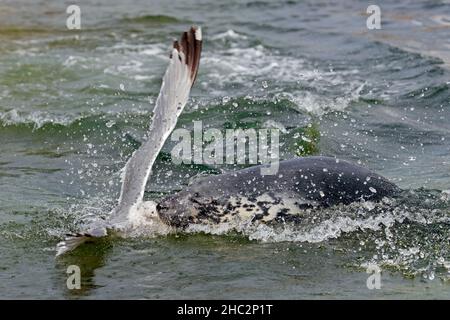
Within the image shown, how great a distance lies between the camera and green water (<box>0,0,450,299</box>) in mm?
5746

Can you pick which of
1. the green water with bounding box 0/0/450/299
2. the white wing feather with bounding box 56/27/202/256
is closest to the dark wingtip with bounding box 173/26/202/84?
the white wing feather with bounding box 56/27/202/256

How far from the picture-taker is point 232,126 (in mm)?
9242

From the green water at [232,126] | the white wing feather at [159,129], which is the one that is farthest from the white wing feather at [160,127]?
the green water at [232,126]

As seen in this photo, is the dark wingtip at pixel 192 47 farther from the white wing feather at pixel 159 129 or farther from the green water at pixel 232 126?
the green water at pixel 232 126

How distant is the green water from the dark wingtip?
1161mm

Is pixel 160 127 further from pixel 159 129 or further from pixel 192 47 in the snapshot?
pixel 192 47

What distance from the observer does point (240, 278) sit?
566cm

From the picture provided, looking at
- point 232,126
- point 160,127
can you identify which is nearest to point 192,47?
point 160,127

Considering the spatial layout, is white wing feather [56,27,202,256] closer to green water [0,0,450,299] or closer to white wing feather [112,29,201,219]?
white wing feather [112,29,201,219]

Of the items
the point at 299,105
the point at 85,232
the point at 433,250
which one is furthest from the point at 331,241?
the point at 299,105

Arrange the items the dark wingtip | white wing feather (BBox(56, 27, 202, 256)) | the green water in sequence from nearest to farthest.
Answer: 1. the green water
2. white wing feather (BBox(56, 27, 202, 256))
3. the dark wingtip

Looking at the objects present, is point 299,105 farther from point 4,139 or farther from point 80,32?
point 80,32

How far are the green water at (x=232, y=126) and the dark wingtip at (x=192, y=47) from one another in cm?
116
